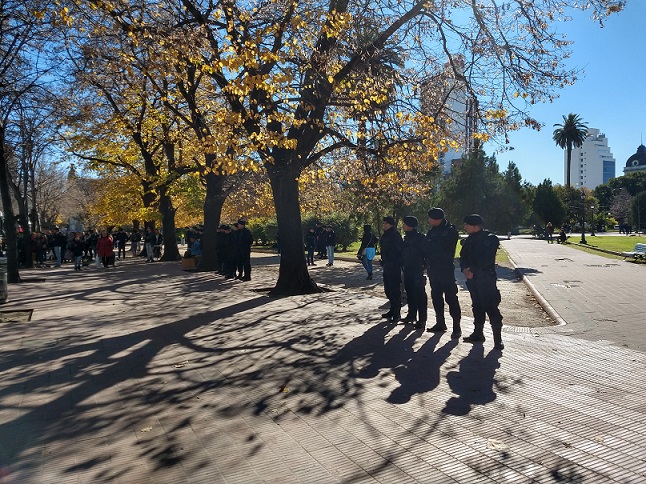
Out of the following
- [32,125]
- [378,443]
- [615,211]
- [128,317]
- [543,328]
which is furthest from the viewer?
[615,211]

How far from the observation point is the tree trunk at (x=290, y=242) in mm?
13766

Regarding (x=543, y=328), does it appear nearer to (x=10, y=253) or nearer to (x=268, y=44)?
(x=268, y=44)

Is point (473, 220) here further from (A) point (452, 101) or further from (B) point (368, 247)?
(B) point (368, 247)

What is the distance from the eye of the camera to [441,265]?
28.5ft

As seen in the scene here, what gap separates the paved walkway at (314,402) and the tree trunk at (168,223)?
739 inches

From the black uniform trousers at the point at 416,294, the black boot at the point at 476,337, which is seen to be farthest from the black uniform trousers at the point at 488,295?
the black uniform trousers at the point at 416,294

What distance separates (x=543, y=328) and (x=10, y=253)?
1562 centimetres

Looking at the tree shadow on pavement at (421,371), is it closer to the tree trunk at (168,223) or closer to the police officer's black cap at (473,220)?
the police officer's black cap at (473,220)

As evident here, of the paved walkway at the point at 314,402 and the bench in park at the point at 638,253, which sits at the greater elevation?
the bench in park at the point at 638,253

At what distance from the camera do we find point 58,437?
459 centimetres

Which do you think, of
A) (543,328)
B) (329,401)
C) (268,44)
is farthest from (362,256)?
(329,401)

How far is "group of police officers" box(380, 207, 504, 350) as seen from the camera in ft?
25.3

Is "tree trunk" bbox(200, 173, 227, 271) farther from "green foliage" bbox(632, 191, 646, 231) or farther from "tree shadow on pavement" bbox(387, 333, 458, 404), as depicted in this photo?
"green foliage" bbox(632, 191, 646, 231)

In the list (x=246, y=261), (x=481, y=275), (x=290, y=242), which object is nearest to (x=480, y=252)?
(x=481, y=275)
